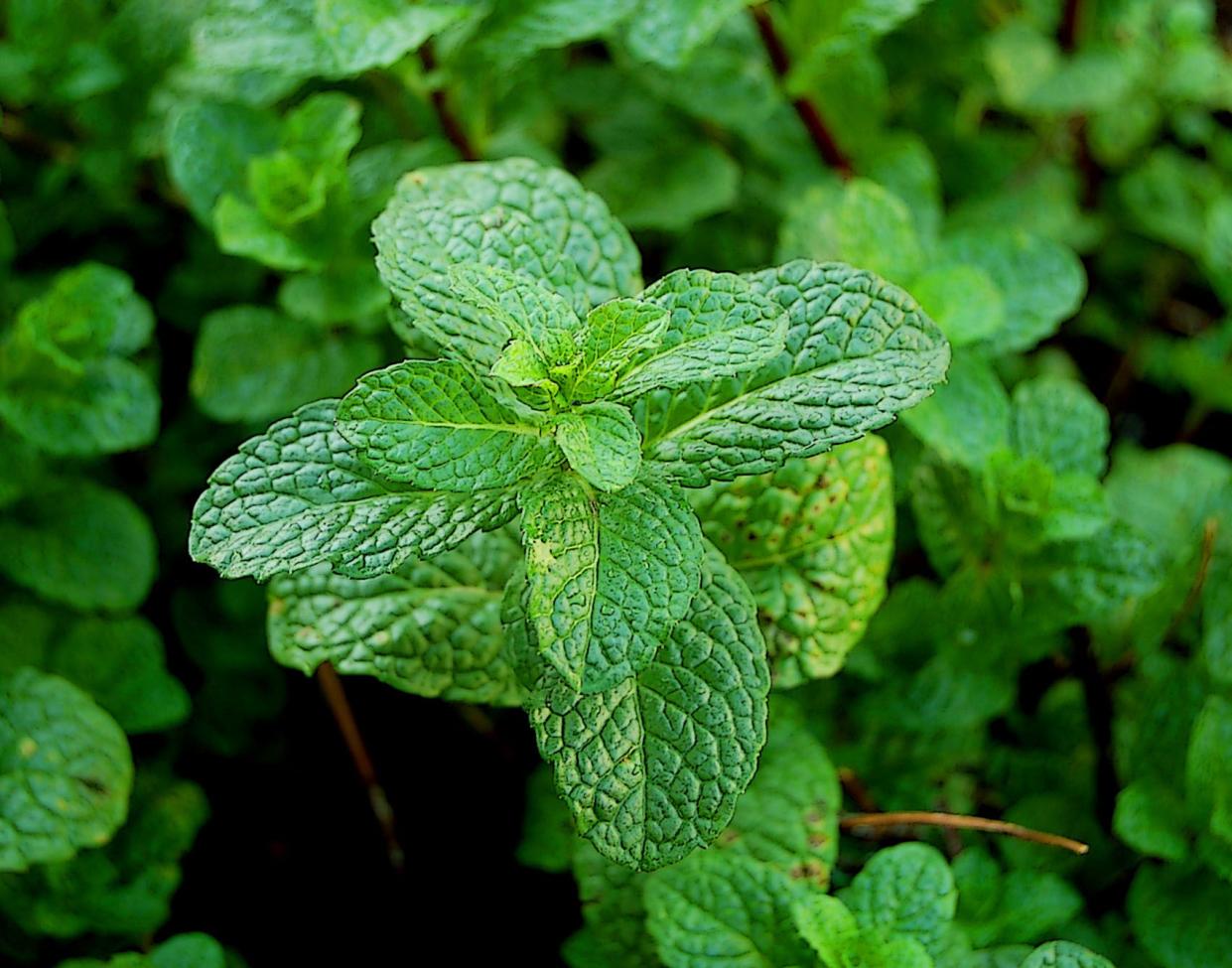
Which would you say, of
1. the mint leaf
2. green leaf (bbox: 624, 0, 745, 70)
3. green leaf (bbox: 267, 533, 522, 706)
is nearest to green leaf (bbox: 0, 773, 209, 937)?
green leaf (bbox: 267, 533, 522, 706)

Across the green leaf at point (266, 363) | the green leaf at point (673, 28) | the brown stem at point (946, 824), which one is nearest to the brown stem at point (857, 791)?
the brown stem at point (946, 824)

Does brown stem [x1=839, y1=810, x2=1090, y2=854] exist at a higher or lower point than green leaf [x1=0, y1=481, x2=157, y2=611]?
lower

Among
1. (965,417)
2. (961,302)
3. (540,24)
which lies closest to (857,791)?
(965,417)

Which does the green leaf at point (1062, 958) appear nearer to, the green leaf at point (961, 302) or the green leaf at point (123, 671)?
the green leaf at point (961, 302)

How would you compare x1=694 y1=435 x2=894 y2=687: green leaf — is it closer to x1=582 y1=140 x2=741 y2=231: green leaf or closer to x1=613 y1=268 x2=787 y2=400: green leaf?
x1=613 y1=268 x2=787 y2=400: green leaf

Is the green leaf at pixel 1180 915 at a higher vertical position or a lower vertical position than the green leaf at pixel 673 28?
lower

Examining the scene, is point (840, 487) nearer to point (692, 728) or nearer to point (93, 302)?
point (692, 728)

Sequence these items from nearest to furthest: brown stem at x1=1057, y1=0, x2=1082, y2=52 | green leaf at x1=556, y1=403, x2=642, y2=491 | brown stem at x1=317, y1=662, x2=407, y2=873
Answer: green leaf at x1=556, y1=403, x2=642, y2=491 < brown stem at x1=317, y1=662, x2=407, y2=873 < brown stem at x1=1057, y1=0, x2=1082, y2=52

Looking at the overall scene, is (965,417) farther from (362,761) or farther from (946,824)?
(362,761)
